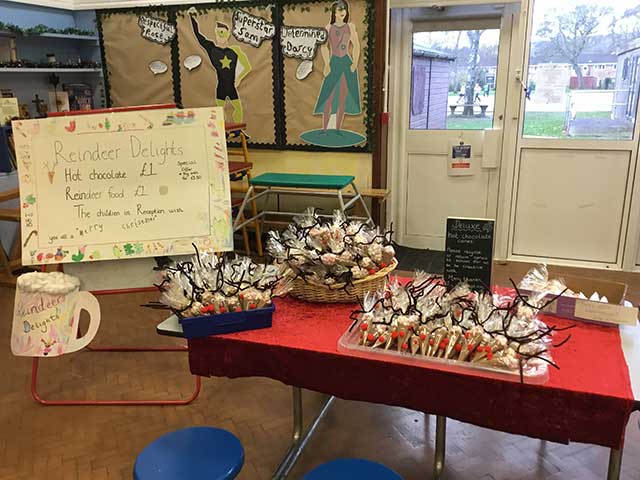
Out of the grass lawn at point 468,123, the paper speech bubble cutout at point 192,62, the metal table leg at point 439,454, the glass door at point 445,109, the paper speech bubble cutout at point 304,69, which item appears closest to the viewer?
the metal table leg at point 439,454

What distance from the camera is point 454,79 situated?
4523 mm

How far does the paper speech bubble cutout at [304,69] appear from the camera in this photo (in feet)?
15.0

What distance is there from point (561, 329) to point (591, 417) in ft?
1.11

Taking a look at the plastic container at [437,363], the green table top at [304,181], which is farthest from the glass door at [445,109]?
the plastic container at [437,363]

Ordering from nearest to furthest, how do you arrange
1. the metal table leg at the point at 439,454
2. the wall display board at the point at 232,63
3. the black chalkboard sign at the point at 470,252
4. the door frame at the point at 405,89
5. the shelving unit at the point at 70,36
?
the black chalkboard sign at the point at 470,252
the metal table leg at the point at 439,454
the door frame at the point at 405,89
the wall display board at the point at 232,63
the shelving unit at the point at 70,36

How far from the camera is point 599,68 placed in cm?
409

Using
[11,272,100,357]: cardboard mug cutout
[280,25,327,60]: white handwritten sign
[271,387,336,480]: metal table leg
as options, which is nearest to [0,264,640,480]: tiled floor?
[271,387,336,480]: metal table leg

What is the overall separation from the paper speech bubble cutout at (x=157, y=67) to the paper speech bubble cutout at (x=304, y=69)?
1.29m

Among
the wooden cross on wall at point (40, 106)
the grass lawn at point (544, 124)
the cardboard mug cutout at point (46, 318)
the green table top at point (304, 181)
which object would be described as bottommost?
the cardboard mug cutout at point (46, 318)

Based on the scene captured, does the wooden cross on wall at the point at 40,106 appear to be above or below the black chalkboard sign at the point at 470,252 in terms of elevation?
above

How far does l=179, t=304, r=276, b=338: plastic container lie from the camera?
168 centimetres

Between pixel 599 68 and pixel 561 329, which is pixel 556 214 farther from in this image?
pixel 561 329

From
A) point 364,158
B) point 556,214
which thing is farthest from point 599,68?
point 364,158

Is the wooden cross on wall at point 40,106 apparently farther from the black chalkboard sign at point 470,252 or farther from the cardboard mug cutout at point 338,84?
the black chalkboard sign at point 470,252
